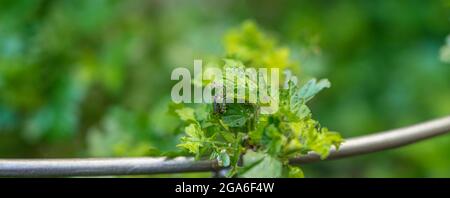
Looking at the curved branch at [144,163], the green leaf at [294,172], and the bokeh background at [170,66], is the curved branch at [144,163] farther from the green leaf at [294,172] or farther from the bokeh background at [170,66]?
the bokeh background at [170,66]

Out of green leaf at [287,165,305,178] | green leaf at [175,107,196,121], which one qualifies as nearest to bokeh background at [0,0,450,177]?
green leaf at [175,107,196,121]

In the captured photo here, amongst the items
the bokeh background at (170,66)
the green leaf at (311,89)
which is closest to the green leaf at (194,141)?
the green leaf at (311,89)

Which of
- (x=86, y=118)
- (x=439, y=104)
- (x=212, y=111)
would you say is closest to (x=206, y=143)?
(x=212, y=111)

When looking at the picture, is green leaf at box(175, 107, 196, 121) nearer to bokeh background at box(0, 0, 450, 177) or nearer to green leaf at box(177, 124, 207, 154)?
green leaf at box(177, 124, 207, 154)

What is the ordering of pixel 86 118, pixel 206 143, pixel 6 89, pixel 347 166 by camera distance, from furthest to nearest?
pixel 347 166 < pixel 86 118 < pixel 6 89 < pixel 206 143

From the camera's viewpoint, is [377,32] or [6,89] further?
[377,32]

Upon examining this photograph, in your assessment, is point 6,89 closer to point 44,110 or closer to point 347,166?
point 44,110
